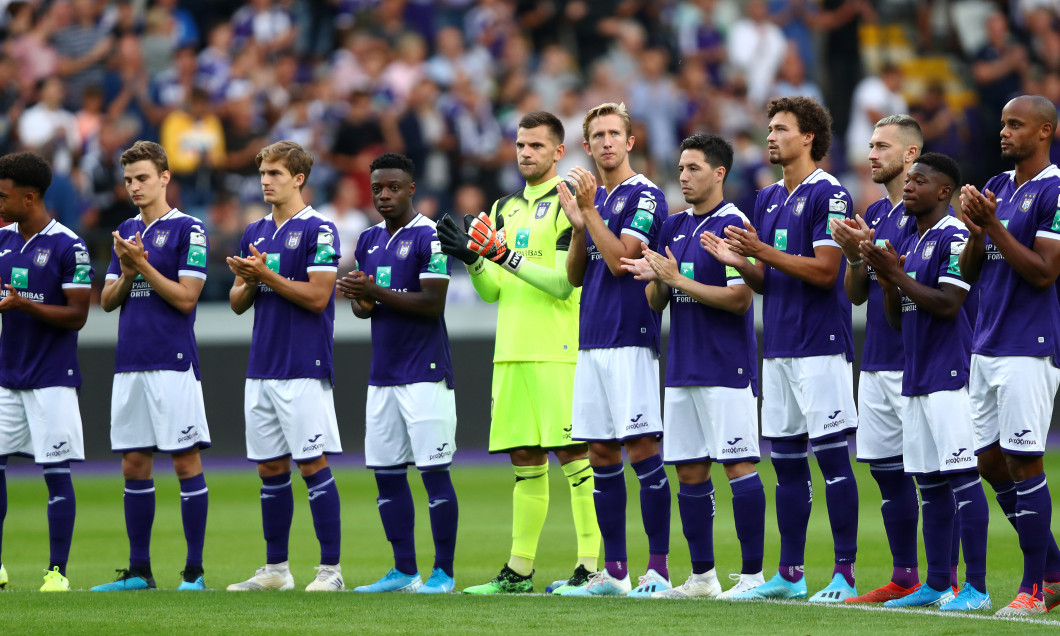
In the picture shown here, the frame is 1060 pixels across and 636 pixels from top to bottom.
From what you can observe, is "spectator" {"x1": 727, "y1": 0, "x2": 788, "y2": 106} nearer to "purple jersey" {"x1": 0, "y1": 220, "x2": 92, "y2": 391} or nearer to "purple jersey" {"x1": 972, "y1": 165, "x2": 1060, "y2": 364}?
"purple jersey" {"x1": 0, "y1": 220, "x2": 92, "y2": 391}

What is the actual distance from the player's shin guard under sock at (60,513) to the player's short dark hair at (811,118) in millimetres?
5158

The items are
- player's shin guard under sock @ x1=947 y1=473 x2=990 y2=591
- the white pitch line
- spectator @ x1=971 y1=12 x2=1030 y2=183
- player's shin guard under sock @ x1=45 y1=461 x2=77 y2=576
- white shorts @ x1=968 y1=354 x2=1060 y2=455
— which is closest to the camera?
the white pitch line

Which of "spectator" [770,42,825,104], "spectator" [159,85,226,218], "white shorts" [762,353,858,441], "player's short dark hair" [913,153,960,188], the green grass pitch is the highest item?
"spectator" [770,42,825,104]

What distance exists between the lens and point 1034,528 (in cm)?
748

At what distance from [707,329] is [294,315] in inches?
107

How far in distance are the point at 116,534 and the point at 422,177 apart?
7.97 meters

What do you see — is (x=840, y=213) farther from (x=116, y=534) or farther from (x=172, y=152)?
(x=172, y=152)

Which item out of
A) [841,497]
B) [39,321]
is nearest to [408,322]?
[39,321]

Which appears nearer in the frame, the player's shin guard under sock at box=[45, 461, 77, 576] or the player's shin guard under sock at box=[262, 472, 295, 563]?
the player's shin guard under sock at box=[262, 472, 295, 563]

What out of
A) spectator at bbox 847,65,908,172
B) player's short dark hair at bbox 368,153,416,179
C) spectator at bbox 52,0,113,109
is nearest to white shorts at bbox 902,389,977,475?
player's short dark hair at bbox 368,153,416,179

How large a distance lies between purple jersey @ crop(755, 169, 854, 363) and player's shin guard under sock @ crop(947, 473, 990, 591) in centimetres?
110

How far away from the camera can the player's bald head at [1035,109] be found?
759 centimetres

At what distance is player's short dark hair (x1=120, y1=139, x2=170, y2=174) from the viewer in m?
9.48

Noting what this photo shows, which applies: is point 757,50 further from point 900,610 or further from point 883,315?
point 900,610
